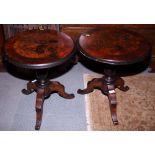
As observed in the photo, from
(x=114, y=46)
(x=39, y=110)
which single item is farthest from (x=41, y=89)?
(x=114, y=46)

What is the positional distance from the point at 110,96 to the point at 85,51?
0.48 meters


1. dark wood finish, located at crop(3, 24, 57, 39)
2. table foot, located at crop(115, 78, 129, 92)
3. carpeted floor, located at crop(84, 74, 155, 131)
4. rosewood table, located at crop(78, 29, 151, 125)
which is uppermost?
rosewood table, located at crop(78, 29, 151, 125)

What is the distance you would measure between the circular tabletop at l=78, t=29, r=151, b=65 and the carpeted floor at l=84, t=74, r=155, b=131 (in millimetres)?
582

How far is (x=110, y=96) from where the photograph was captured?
6.14ft

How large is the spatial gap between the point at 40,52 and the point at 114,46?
538 mm

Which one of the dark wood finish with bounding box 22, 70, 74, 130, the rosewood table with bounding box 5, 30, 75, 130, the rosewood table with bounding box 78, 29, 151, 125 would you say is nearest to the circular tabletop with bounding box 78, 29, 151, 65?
the rosewood table with bounding box 78, 29, 151, 125

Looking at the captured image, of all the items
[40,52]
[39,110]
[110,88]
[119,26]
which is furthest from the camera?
[119,26]

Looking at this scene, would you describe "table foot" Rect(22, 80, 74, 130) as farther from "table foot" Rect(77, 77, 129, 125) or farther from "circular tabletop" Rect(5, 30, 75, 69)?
"circular tabletop" Rect(5, 30, 75, 69)

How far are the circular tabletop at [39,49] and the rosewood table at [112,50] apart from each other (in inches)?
5.4

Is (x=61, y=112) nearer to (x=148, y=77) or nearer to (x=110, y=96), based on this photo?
(x=110, y=96)

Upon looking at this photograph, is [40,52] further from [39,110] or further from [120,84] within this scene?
[120,84]

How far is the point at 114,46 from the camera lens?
1656 mm

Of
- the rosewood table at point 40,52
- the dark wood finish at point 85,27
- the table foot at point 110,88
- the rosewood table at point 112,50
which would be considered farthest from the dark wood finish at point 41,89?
the dark wood finish at point 85,27

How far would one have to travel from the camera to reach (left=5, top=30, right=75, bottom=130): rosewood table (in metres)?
1.49
